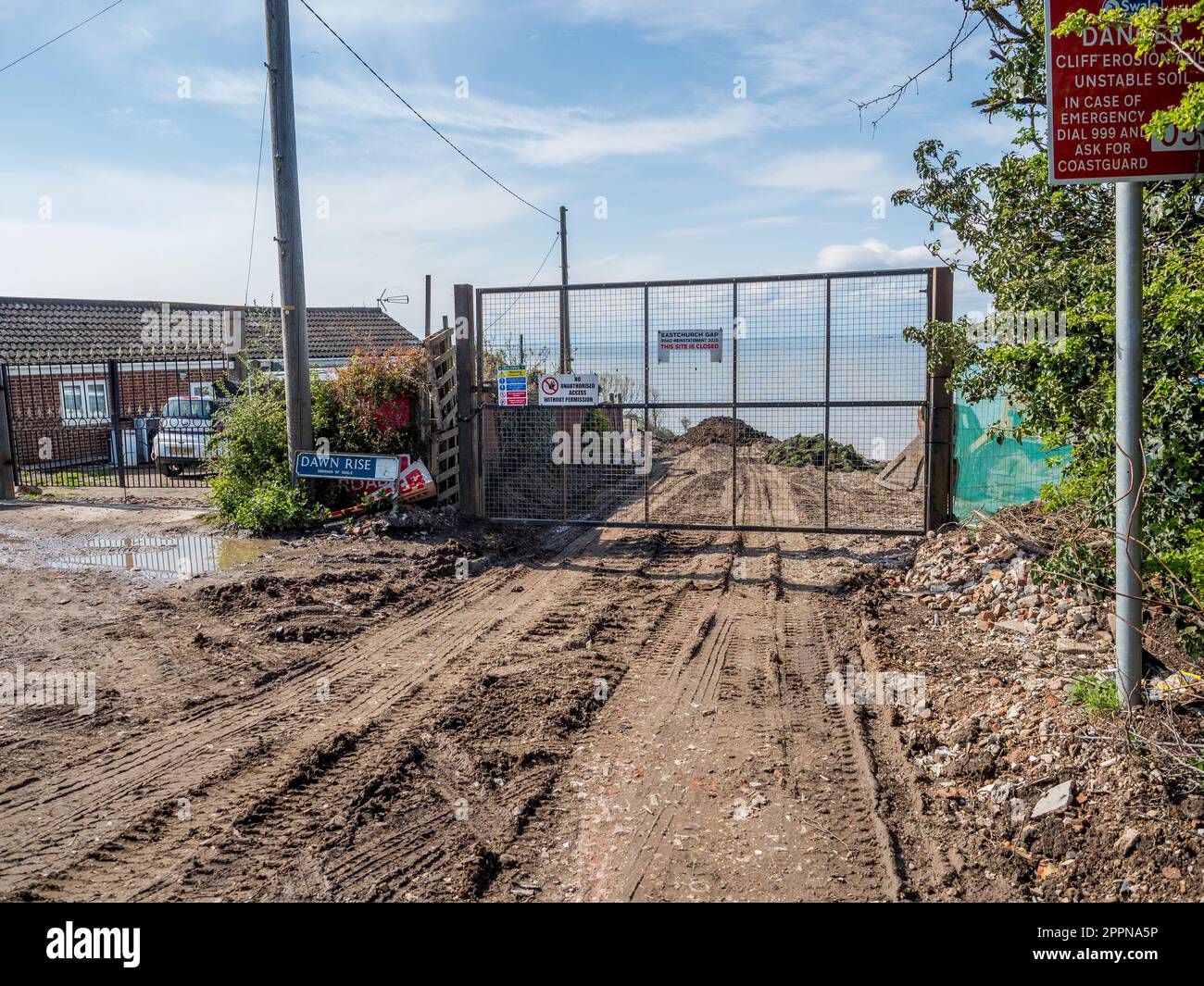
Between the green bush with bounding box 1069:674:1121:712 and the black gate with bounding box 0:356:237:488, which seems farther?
the black gate with bounding box 0:356:237:488

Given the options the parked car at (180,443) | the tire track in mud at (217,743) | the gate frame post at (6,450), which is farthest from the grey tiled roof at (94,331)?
the tire track in mud at (217,743)

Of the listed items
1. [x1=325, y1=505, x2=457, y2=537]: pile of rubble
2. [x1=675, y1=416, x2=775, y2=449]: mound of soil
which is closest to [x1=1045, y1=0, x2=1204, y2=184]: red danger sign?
[x1=325, y1=505, x2=457, y2=537]: pile of rubble

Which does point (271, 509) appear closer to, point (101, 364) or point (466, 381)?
point (466, 381)

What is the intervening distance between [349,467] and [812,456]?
11.7 m

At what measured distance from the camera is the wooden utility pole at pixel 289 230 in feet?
38.9

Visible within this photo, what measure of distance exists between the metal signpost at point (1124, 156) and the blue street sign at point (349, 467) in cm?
945

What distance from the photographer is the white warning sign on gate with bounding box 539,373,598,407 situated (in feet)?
37.5

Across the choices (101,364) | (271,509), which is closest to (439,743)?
(271,509)

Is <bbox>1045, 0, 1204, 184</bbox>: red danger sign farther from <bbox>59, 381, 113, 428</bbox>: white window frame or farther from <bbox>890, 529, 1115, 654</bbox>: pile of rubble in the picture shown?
<bbox>59, 381, 113, 428</bbox>: white window frame

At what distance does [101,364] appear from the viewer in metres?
19.8

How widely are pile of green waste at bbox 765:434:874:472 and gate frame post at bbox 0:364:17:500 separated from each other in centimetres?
1569

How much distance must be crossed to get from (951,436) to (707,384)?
117 inches

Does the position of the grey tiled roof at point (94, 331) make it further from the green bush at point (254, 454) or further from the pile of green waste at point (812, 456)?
the pile of green waste at point (812, 456)

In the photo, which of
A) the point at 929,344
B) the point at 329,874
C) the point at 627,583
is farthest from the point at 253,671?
the point at 929,344
